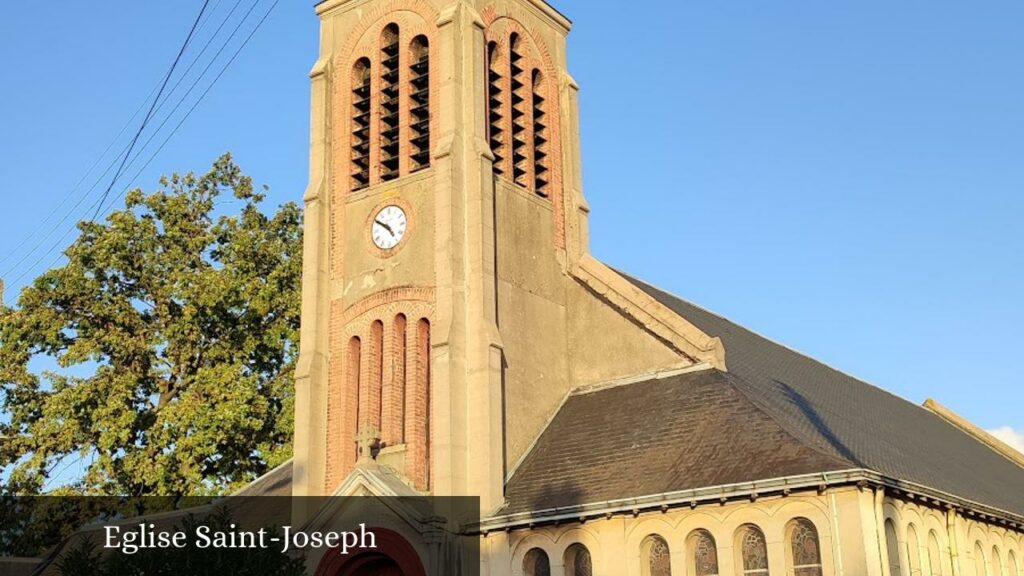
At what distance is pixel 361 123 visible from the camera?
2897cm

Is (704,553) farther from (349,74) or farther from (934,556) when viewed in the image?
(349,74)

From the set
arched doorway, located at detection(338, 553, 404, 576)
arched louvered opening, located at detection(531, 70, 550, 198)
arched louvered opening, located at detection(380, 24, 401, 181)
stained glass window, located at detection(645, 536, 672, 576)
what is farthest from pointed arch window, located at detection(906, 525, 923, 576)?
arched louvered opening, located at detection(380, 24, 401, 181)

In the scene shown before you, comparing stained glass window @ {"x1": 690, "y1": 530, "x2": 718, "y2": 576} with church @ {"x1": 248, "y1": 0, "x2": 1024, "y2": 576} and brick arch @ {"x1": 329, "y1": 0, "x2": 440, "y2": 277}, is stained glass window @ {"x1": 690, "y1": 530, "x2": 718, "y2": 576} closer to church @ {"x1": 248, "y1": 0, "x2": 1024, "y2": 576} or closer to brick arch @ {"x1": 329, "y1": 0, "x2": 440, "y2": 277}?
church @ {"x1": 248, "y1": 0, "x2": 1024, "y2": 576}

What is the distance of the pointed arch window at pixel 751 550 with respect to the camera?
20.8 m

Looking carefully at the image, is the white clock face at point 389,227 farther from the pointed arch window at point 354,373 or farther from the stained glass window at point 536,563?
the stained glass window at point 536,563

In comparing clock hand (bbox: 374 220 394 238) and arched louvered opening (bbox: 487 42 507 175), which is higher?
arched louvered opening (bbox: 487 42 507 175)

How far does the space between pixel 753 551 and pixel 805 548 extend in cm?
96

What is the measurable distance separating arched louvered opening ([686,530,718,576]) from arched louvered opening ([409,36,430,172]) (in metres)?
10.5

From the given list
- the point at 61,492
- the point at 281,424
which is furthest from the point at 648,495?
the point at 61,492

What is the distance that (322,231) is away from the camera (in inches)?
1109

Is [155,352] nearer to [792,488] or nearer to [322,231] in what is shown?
[322,231]

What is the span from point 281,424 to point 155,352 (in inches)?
181

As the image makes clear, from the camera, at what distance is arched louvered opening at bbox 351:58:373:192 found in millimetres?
28531

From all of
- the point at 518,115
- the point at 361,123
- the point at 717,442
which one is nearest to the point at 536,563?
the point at 717,442
